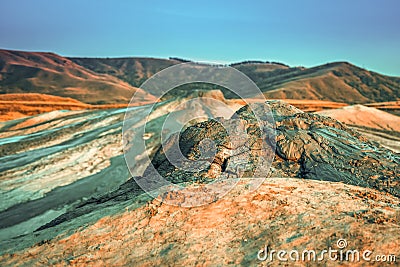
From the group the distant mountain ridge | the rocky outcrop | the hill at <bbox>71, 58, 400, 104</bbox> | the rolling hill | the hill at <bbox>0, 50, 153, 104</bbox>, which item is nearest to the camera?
the rocky outcrop

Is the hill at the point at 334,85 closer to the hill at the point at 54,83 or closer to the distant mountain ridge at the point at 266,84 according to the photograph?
the distant mountain ridge at the point at 266,84

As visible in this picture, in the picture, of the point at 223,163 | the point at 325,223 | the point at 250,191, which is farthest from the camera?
the point at 223,163

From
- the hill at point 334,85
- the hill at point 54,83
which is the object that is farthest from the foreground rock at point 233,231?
the hill at point 54,83

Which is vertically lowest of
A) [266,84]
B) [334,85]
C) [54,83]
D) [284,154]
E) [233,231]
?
[233,231]

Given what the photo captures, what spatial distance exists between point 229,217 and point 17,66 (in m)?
94.4

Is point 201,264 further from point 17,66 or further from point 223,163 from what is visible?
point 17,66

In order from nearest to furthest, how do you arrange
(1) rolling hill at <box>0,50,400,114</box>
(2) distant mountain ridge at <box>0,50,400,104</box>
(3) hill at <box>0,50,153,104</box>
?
(1) rolling hill at <box>0,50,400,114</box>, (2) distant mountain ridge at <box>0,50,400,104</box>, (3) hill at <box>0,50,153,104</box>

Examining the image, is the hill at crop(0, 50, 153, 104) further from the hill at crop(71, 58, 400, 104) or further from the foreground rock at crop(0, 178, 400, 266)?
the foreground rock at crop(0, 178, 400, 266)

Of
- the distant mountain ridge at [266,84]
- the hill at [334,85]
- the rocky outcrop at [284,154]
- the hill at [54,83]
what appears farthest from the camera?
the hill at [54,83]

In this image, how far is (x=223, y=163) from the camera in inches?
180

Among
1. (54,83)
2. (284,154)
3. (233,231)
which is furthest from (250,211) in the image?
(54,83)

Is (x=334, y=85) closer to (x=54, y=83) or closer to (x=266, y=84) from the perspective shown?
(x=266, y=84)

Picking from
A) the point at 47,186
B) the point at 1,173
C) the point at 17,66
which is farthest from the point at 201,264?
the point at 17,66

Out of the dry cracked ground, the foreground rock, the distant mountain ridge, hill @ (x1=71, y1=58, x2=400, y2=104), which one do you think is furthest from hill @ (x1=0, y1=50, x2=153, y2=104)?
the foreground rock
